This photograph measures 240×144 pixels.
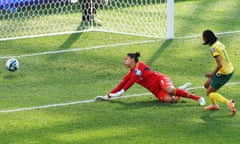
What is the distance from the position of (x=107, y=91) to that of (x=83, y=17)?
4075mm

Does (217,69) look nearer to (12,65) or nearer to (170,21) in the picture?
(12,65)

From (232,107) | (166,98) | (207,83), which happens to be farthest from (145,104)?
(232,107)

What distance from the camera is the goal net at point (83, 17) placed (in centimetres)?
1424

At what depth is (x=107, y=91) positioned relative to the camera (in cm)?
1089

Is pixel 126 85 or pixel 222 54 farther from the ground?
pixel 222 54

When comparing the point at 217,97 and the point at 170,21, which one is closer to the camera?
the point at 217,97

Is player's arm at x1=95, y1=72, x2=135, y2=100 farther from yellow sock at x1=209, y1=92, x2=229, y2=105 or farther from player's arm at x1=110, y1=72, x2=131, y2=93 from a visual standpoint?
yellow sock at x1=209, y1=92, x2=229, y2=105

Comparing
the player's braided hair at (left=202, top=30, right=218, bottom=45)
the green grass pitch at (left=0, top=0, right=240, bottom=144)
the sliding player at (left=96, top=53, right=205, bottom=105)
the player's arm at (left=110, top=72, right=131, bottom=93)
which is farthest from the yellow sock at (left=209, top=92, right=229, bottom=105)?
the player's arm at (left=110, top=72, right=131, bottom=93)

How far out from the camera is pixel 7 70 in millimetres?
12039

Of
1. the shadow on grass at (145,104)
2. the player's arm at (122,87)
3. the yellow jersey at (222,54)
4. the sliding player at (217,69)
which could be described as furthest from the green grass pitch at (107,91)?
the yellow jersey at (222,54)

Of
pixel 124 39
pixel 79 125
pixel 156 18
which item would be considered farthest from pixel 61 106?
pixel 156 18

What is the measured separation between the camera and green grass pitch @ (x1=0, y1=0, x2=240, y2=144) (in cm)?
912

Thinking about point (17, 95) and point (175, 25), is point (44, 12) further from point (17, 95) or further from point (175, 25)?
point (17, 95)

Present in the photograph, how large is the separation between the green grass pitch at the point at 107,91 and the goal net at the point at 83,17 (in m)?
0.34
